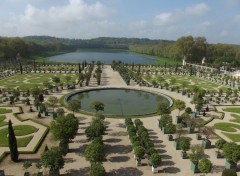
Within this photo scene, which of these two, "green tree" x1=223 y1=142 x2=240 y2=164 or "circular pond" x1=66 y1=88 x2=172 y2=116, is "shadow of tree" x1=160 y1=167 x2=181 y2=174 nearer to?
"green tree" x1=223 y1=142 x2=240 y2=164

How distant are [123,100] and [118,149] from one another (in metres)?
22.0

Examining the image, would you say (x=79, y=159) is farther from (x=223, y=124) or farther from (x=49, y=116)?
(x=223, y=124)

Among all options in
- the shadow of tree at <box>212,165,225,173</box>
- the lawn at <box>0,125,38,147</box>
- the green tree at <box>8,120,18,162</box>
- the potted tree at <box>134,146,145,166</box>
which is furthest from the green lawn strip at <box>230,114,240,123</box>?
the green tree at <box>8,120,18,162</box>

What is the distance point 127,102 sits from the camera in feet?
157

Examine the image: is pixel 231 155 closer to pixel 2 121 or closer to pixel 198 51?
pixel 2 121

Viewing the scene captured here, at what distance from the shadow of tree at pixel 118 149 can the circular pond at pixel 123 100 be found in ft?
38.6

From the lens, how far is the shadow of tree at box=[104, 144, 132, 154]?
27.2 meters

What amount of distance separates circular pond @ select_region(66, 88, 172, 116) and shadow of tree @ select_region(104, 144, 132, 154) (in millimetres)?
11771

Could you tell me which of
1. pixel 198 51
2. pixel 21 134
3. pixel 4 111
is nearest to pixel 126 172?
pixel 21 134

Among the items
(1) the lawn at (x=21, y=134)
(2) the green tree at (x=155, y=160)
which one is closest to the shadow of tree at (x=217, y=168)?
(2) the green tree at (x=155, y=160)

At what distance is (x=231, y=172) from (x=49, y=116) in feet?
85.7

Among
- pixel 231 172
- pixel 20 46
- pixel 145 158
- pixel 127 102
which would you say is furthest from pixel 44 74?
pixel 231 172

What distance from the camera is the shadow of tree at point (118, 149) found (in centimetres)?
2716

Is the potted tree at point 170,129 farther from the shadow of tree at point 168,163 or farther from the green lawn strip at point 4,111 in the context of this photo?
the green lawn strip at point 4,111
